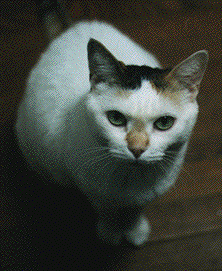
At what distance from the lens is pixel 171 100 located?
2.17 ft

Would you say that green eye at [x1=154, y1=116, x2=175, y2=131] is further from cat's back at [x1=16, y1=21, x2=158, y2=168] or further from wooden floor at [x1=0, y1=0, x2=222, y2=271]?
wooden floor at [x1=0, y1=0, x2=222, y2=271]

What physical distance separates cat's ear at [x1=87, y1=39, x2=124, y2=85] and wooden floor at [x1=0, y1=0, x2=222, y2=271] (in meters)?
0.55

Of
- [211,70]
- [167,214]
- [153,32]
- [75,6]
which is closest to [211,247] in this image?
[167,214]

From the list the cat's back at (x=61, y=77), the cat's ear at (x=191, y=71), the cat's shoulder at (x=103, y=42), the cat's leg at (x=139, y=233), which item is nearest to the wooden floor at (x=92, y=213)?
the cat's leg at (x=139, y=233)

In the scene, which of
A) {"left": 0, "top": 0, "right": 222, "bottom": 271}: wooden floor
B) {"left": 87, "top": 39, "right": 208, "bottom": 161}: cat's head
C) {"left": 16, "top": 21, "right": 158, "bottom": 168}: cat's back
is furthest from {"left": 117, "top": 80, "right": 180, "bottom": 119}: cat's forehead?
{"left": 0, "top": 0, "right": 222, "bottom": 271}: wooden floor

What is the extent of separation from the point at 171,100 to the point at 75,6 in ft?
3.65

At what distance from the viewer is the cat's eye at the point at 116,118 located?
67cm

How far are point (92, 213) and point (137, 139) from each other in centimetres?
62

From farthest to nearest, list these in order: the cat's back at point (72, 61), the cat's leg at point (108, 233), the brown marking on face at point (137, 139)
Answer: the cat's leg at point (108, 233) < the cat's back at point (72, 61) < the brown marking on face at point (137, 139)

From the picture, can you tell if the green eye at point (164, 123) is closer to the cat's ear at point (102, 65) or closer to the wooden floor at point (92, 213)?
the cat's ear at point (102, 65)

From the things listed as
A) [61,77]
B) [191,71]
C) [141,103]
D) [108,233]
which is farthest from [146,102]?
[108,233]

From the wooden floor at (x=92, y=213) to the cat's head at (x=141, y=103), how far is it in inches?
19.9

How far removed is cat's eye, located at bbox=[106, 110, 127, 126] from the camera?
673 millimetres

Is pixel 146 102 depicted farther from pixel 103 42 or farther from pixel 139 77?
pixel 103 42
